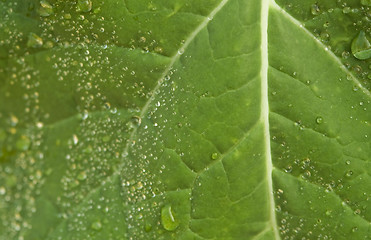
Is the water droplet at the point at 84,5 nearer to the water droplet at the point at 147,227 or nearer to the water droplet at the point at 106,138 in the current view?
the water droplet at the point at 106,138

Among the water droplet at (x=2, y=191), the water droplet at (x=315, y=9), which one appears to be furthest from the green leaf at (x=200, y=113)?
the water droplet at (x=2, y=191)

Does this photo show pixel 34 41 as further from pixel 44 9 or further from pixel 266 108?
pixel 266 108

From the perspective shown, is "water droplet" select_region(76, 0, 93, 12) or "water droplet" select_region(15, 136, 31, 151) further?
"water droplet" select_region(76, 0, 93, 12)

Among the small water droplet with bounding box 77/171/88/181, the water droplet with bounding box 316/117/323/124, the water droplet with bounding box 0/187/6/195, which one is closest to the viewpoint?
the water droplet with bounding box 0/187/6/195

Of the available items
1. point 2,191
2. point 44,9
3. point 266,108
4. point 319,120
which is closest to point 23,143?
point 2,191

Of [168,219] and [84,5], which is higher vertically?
[84,5]

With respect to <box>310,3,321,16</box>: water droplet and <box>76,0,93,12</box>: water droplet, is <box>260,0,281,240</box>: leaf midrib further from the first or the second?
<box>76,0,93,12</box>: water droplet

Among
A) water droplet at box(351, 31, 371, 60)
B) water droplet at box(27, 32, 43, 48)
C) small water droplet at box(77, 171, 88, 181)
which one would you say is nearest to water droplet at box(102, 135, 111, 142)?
small water droplet at box(77, 171, 88, 181)

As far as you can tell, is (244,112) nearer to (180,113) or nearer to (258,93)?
(258,93)
